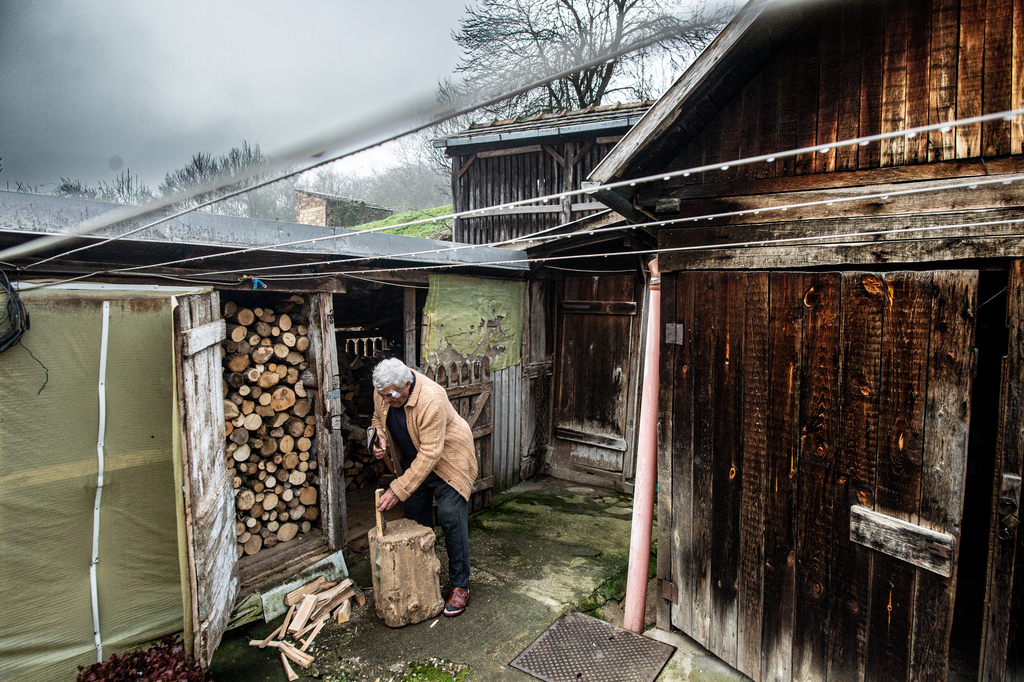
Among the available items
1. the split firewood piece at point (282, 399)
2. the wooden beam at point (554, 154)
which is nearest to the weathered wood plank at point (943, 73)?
the split firewood piece at point (282, 399)

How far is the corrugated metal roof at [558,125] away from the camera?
8336 millimetres

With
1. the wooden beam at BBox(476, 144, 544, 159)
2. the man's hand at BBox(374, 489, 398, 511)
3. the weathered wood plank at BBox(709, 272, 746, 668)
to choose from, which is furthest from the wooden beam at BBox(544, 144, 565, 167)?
the man's hand at BBox(374, 489, 398, 511)

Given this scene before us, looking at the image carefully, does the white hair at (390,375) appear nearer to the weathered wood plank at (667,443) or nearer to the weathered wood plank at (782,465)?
the weathered wood plank at (667,443)

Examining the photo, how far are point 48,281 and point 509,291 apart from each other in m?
4.60

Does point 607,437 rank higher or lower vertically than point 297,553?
higher

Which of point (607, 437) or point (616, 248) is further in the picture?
point (607, 437)

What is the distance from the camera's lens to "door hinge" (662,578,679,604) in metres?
3.88

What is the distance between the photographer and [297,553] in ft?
16.0

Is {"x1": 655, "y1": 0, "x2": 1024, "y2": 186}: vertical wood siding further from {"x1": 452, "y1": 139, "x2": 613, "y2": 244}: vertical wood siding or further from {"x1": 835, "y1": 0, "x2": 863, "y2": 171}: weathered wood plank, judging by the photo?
{"x1": 452, "y1": 139, "x2": 613, "y2": 244}: vertical wood siding

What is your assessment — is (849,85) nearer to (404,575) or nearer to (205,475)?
(404,575)

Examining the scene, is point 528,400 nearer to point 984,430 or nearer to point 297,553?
point 297,553

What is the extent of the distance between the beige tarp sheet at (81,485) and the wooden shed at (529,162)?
587 centimetres

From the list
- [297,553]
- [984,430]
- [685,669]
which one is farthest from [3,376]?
[984,430]

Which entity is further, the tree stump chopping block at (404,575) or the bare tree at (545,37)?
the tree stump chopping block at (404,575)
